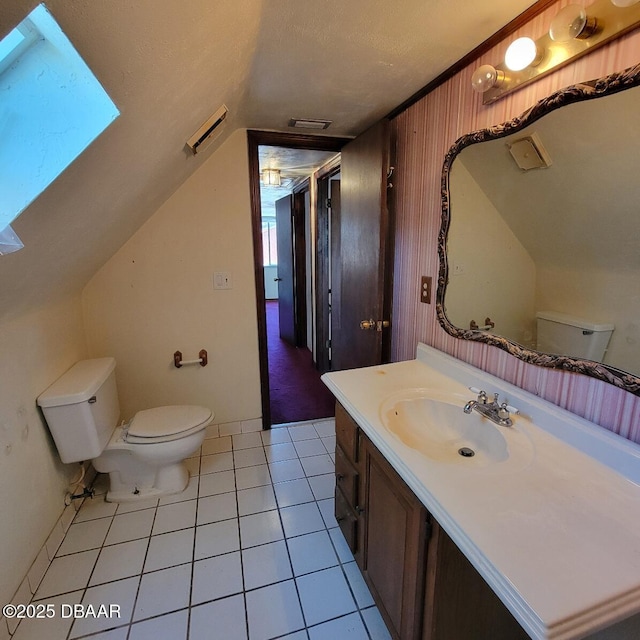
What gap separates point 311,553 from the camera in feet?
5.09

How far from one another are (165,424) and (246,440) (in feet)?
2.28

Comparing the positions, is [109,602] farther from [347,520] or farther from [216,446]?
[216,446]

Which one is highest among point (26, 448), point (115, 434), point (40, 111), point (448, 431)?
point (40, 111)

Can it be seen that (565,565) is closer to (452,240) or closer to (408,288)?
(452,240)

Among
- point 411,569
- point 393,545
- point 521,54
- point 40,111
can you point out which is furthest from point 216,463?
point 521,54

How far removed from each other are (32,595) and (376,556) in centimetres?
133

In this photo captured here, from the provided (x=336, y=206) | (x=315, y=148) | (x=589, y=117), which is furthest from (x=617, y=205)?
(x=336, y=206)

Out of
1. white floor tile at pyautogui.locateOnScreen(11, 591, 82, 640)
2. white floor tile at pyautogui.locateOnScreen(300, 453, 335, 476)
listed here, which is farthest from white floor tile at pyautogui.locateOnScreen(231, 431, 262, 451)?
white floor tile at pyautogui.locateOnScreen(11, 591, 82, 640)

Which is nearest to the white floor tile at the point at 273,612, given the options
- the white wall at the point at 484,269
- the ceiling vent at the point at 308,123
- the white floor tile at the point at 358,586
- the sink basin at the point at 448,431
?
the white floor tile at the point at 358,586

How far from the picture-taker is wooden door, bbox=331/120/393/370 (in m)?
1.82

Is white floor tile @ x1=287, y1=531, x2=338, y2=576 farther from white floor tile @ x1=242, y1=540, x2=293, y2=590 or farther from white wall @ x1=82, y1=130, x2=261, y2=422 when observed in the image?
white wall @ x1=82, y1=130, x2=261, y2=422

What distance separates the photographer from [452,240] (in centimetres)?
152

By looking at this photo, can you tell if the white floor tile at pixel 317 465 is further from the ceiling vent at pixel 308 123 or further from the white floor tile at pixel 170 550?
the ceiling vent at pixel 308 123

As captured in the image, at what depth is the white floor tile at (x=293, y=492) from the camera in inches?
73.2
